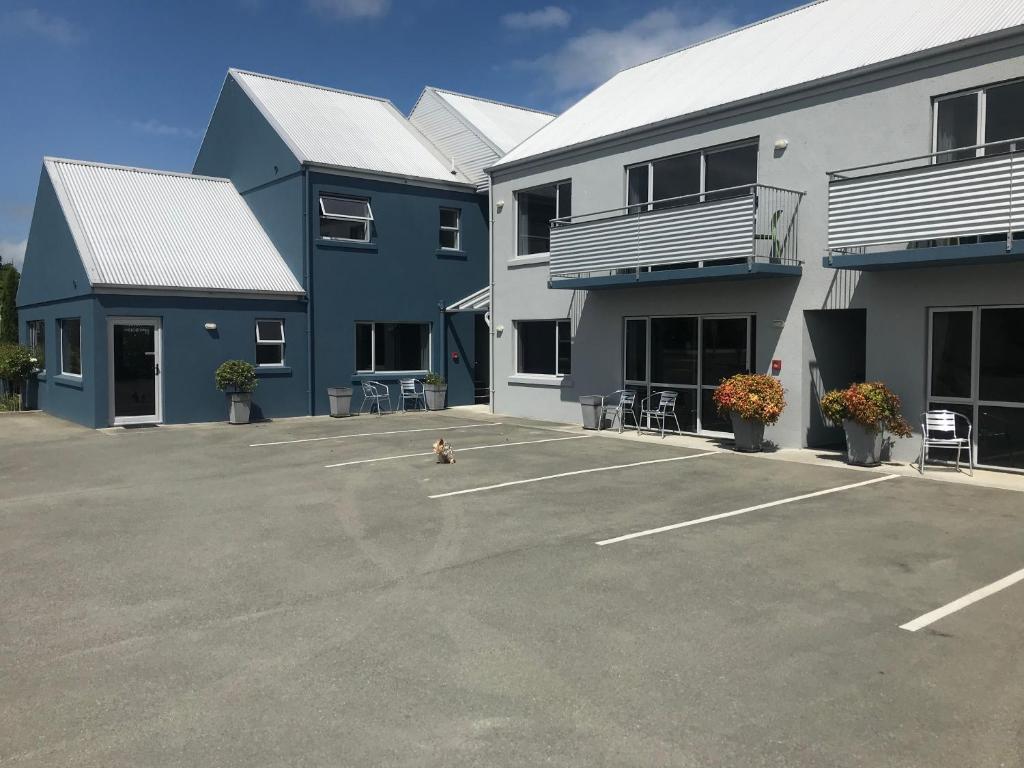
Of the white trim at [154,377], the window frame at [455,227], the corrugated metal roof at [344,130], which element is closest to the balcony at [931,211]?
the window frame at [455,227]

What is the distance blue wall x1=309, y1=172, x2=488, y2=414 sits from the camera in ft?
68.1

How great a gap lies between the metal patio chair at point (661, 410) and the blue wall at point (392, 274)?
25.4 feet

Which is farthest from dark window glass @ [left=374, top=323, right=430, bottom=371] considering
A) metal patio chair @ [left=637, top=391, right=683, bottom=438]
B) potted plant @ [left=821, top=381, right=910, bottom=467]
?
potted plant @ [left=821, top=381, right=910, bottom=467]

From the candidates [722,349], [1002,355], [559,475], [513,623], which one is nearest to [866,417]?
[1002,355]

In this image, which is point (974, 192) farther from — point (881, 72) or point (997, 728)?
point (997, 728)

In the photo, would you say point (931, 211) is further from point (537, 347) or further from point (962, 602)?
point (537, 347)

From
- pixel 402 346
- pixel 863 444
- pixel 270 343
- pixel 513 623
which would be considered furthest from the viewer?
pixel 402 346

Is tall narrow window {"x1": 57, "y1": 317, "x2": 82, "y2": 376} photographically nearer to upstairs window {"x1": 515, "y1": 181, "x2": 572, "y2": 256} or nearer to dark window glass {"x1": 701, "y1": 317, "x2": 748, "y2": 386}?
upstairs window {"x1": 515, "y1": 181, "x2": 572, "y2": 256}

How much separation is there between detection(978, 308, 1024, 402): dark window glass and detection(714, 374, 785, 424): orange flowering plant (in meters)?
2.93

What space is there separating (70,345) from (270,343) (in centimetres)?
510

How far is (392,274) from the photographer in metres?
22.0

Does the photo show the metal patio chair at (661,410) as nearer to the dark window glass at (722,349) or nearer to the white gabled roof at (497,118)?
the dark window glass at (722,349)

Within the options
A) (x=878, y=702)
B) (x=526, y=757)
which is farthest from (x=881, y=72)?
(x=526, y=757)

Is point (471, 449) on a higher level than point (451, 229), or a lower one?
lower
